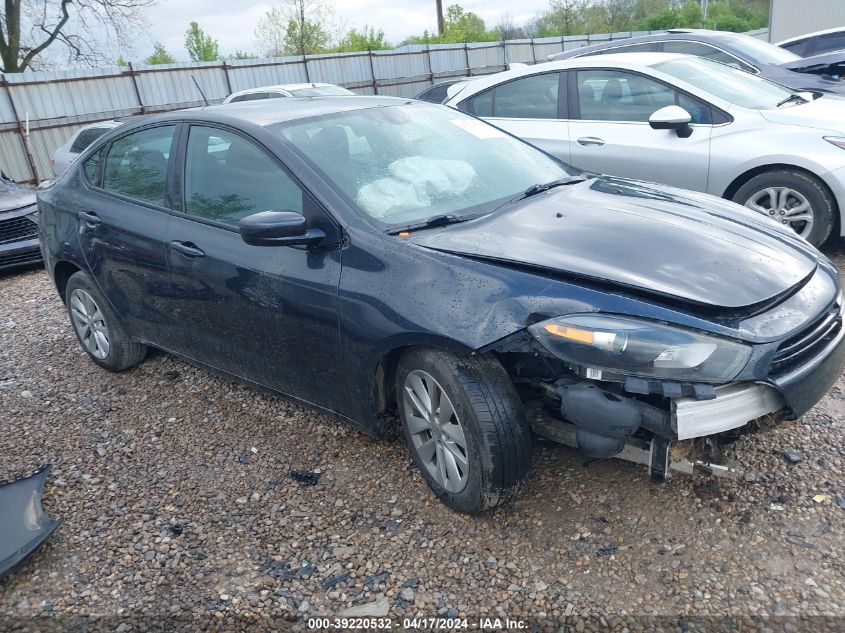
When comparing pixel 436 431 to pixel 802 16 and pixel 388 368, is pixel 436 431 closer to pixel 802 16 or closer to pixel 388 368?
pixel 388 368

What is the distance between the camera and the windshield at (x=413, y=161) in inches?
125

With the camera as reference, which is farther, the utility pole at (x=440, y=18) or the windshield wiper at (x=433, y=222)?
the utility pole at (x=440, y=18)

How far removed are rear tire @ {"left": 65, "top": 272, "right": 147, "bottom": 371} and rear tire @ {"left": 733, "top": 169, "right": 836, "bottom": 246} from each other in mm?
4496

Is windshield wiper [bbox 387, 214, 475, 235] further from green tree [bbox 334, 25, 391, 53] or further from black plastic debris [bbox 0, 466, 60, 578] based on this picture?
green tree [bbox 334, 25, 391, 53]

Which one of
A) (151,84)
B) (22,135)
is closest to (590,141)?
(22,135)

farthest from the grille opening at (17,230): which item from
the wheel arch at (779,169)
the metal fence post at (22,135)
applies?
the metal fence post at (22,135)

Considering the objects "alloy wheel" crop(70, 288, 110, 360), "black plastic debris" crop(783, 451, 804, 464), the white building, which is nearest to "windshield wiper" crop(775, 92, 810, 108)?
"black plastic debris" crop(783, 451, 804, 464)

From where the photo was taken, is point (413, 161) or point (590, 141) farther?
point (590, 141)

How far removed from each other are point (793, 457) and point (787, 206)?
2.90 m

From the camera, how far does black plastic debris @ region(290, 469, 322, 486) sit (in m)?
3.30

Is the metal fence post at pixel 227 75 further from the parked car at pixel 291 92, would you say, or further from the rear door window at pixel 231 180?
the rear door window at pixel 231 180

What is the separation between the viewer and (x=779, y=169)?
17.5ft

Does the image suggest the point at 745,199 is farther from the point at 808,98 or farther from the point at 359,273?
the point at 359,273

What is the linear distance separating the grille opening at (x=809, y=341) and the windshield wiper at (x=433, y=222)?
1352mm
